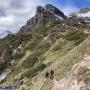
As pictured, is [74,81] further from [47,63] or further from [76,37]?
[76,37]

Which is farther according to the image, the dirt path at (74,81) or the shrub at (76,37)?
the shrub at (76,37)

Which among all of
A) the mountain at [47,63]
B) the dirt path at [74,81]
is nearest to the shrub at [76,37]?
the mountain at [47,63]

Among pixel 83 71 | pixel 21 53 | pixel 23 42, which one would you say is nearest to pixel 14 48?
pixel 23 42

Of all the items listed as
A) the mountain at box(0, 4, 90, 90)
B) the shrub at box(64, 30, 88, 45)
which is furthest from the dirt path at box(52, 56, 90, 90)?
the shrub at box(64, 30, 88, 45)

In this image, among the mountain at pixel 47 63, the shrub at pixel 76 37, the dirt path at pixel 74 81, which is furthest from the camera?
the shrub at pixel 76 37

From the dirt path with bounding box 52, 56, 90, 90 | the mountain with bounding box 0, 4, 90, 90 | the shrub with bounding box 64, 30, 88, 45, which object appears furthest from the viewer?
the shrub with bounding box 64, 30, 88, 45

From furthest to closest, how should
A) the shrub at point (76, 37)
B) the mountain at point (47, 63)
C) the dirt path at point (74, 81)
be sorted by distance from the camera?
the shrub at point (76, 37) < the mountain at point (47, 63) < the dirt path at point (74, 81)

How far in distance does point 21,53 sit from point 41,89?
9749 centimetres

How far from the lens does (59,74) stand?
34.8 meters

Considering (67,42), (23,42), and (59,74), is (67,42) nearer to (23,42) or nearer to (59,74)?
(23,42)

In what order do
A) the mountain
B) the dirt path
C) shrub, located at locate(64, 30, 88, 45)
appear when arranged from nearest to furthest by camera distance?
the dirt path → the mountain → shrub, located at locate(64, 30, 88, 45)

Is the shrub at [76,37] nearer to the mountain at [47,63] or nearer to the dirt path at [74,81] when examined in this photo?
the mountain at [47,63]

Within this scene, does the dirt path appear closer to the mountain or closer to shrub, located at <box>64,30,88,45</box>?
the mountain

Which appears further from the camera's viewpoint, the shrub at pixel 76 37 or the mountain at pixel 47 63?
the shrub at pixel 76 37
